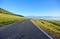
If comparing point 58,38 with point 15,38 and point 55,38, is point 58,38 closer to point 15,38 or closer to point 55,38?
point 55,38

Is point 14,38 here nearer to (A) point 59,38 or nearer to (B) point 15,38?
(B) point 15,38

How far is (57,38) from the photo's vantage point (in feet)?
48.9

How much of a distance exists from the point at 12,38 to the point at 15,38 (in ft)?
0.72

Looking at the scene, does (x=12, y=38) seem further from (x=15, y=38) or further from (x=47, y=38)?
(x=47, y=38)

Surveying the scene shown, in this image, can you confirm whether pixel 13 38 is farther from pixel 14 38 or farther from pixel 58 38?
pixel 58 38

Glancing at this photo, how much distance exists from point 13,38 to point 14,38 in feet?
0.24

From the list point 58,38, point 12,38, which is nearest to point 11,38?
point 12,38

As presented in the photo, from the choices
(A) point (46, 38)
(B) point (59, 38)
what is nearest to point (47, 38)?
(A) point (46, 38)

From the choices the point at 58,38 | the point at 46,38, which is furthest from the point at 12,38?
the point at 58,38

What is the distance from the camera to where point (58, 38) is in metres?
14.9

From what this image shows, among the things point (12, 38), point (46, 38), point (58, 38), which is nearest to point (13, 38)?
point (12, 38)

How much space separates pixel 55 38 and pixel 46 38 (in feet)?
2.30

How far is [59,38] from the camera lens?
49.0 ft

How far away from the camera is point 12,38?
14758 millimetres
